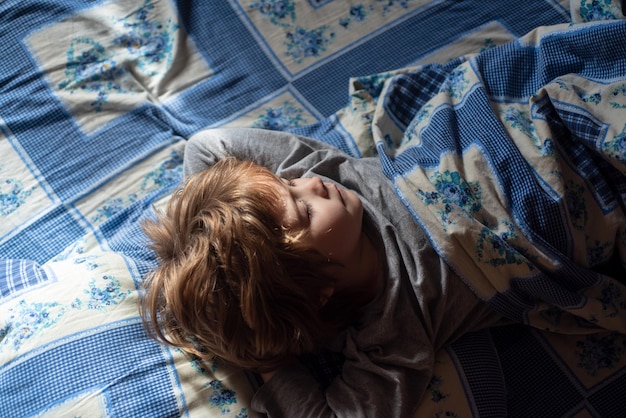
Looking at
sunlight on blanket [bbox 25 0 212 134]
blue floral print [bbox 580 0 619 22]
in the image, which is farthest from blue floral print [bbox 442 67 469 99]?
sunlight on blanket [bbox 25 0 212 134]

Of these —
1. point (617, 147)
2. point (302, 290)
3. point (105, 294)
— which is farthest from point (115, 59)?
point (617, 147)

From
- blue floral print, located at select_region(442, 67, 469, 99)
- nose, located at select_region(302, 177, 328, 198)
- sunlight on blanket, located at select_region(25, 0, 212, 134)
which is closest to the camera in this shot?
nose, located at select_region(302, 177, 328, 198)

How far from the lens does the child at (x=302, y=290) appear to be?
2.81 feet

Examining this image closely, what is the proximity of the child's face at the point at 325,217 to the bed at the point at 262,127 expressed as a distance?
111 millimetres

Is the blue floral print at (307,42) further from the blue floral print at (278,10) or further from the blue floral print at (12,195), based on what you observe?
the blue floral print at (12,195)

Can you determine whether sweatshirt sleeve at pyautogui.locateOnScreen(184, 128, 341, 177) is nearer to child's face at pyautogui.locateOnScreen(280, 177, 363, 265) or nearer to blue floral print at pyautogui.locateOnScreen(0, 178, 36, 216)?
child's face at pyautogui.locateOnScreen(280, 177, 363, 265)

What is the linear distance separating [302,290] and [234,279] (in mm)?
107

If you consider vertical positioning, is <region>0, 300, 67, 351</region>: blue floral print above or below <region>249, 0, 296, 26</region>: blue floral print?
below

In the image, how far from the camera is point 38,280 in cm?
96

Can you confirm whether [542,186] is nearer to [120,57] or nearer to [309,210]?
[309,210]

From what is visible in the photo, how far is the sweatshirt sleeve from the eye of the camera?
1.10m

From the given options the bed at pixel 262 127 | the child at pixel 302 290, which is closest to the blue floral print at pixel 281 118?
the bed at pixel 262 127

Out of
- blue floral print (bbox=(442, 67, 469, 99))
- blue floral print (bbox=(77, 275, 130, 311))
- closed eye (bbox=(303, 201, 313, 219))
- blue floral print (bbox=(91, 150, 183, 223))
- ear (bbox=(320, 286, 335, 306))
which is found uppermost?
blue floral print (bbox=(442, 67, 469, 99))

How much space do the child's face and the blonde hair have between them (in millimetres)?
18
